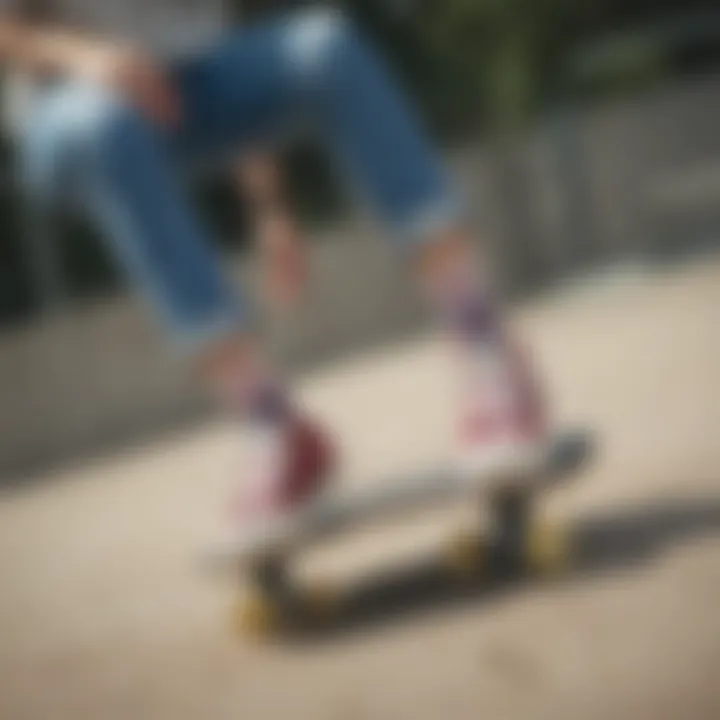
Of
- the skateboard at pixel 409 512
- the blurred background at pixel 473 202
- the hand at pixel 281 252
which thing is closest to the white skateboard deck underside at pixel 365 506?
the skateboard at pixel 409 512

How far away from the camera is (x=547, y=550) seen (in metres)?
0.68

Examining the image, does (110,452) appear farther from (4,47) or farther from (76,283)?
(4,47)

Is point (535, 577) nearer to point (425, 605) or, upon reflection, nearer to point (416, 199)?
point (425, 605)

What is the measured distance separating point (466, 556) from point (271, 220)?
0.23 meters

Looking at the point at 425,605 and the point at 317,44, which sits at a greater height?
the point at 317,44

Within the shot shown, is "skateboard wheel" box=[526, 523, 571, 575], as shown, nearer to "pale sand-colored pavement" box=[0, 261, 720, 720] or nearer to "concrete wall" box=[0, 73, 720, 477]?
"pale sand-colored pavement" box=[0, 261, 720, 720]

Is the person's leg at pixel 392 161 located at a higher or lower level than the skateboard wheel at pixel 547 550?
higher

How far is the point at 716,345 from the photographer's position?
0.82 m

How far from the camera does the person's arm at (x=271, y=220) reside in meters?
0.82

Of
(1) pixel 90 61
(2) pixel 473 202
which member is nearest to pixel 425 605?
(1) pixel 90 61

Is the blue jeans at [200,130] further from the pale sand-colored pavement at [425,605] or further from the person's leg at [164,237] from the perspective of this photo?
the pale sand-colored pavement at [425,605]

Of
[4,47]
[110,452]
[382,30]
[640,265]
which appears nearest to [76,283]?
[110,452]

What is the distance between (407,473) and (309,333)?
0.63 metres

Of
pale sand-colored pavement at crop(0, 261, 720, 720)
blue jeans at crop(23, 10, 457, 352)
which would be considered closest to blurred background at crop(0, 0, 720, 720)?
pale sand-colored pavement at crop(0, 261, 720, 720)
